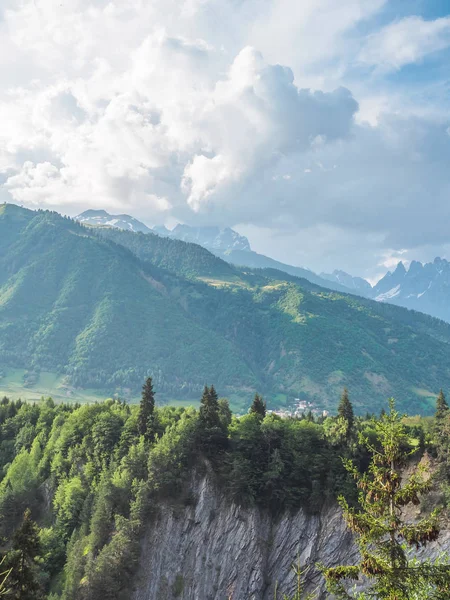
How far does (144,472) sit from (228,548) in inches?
808

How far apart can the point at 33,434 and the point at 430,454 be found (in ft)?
309

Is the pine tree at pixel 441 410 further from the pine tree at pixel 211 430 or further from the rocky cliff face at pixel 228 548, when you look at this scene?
the pine tree at pixel 211 430

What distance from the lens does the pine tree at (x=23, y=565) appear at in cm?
4134

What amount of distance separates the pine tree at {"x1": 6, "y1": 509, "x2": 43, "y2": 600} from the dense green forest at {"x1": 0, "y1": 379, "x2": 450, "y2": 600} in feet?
110

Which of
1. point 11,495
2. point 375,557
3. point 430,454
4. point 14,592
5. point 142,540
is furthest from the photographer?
point 11,495

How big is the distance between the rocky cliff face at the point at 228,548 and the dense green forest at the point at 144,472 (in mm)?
2200

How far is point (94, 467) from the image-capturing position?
3930 inches

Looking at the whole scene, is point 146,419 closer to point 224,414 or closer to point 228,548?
point 224,414

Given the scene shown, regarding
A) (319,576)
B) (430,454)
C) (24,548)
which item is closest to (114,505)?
(319,576)

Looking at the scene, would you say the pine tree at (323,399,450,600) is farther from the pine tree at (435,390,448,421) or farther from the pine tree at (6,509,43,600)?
the pine tree at (435,390,448,421)

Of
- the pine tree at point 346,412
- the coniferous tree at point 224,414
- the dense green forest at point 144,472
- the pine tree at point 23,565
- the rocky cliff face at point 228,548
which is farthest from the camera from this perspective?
the coniferous tree at point 224,414

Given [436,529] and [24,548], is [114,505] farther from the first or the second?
[436,529]

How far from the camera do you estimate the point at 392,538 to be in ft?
76.8

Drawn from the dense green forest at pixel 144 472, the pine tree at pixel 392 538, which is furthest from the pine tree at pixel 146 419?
the pine tree at pixel 392 538
